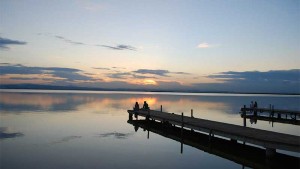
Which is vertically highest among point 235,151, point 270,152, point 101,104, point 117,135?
point 101,104

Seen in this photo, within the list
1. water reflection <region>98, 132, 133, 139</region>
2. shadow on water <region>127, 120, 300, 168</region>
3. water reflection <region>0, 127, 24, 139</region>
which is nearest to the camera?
shadow on water <region>127, 120, 300, 168</region>

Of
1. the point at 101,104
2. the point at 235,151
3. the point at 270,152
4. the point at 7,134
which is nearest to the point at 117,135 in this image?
the point at 7,134

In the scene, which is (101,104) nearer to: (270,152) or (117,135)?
(117,135)

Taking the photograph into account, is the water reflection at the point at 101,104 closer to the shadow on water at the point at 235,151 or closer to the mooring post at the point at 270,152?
the shadow on water at the point at 235,151

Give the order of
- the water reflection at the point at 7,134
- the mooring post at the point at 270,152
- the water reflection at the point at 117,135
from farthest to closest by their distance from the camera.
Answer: the water reflection at the point at 117,135
the water reflection at the point at 7,134
the mooring post at the point at 270,152

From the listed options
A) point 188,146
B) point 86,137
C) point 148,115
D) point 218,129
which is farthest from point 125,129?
point 218,129

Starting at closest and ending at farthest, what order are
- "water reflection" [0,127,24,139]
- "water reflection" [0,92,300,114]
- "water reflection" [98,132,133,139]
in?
"water reflection" [0,127,24,139] < "water reflection" [98,132,133,139] < "water reflection" [0,92,300,114]

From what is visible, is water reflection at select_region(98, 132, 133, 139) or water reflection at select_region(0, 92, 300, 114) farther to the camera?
water reflection at select_region(0, 92, 300, 114)

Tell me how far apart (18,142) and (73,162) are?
773 cm

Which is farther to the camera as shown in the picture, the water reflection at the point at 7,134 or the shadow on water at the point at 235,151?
the water reflection at the point at 7,134

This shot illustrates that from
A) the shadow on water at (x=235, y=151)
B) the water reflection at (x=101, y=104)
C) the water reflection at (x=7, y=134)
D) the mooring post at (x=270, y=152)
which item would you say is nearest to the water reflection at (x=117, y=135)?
the shadow on water at (x=235, y=151)

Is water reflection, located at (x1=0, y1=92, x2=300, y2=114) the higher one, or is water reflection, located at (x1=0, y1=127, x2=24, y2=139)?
water reflection, located at (x1=0, y1=92, x2=300, y2=114)

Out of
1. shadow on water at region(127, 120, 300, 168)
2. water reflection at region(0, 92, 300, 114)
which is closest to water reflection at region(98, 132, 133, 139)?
shadow on water at region(127, 120, 300, 168)

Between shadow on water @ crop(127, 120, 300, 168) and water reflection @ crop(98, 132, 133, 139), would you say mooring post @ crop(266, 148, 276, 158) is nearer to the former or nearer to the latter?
shadow on water @ crop(127, 120, 300, 168)
